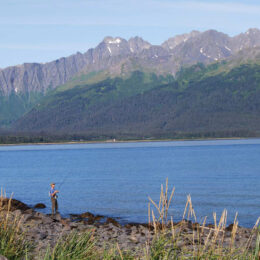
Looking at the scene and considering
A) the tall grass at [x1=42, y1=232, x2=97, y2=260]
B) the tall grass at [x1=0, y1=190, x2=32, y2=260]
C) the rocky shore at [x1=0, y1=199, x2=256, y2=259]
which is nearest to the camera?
the tall grass at [x1=42, y1=232, x2=97, y2=260]

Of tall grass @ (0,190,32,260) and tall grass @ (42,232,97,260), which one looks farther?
tall grass @ (0,190,32,260)

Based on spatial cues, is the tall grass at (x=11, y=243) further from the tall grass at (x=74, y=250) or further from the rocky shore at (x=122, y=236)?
the tall grass at (x=74, y=250)

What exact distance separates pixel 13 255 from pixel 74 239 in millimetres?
1770

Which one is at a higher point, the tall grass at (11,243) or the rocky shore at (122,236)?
the tall grass at (11,243)

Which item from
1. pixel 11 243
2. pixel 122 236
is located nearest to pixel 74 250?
pixel 11 243

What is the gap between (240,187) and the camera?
73062mm

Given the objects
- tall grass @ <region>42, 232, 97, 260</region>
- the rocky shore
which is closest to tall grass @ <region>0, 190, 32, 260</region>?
the rocky shore

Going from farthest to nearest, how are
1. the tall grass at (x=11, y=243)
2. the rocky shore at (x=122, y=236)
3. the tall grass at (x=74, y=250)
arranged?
the rocky shore at (x=122, y=236)
the tall grass at (x=11, y=243)
the tall grass at (x=74, y=250)

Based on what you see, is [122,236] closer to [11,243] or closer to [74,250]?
[11,243]

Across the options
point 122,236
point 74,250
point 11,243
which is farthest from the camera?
point 122,236

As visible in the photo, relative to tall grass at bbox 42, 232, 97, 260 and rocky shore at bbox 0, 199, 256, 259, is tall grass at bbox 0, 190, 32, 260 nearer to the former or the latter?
rocky shore at bbox 0, 199, 256, 259

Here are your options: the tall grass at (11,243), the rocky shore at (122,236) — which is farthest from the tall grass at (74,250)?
the tall grass at (11,243)

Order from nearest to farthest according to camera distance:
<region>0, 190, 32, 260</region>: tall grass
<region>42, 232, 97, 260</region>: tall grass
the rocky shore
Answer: <region>42, 232, 97, 260</region>: tall grass, <region>0, 190, 32, 260</region>: tall grass, the rocky shore

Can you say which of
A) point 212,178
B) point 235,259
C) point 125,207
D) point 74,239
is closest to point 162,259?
point 235,259
